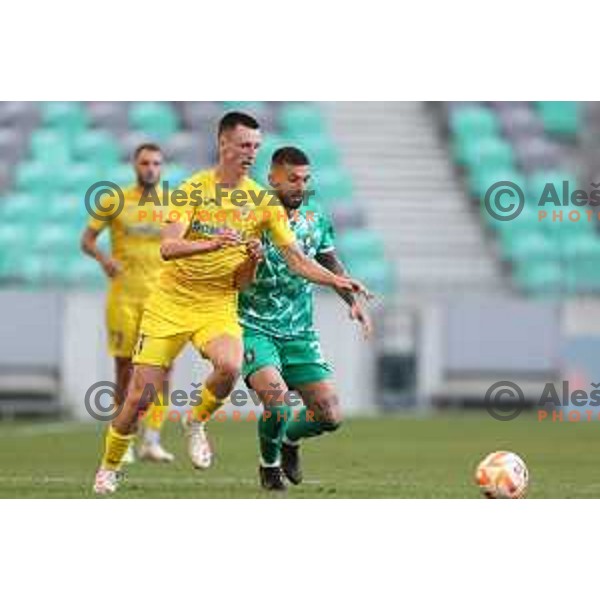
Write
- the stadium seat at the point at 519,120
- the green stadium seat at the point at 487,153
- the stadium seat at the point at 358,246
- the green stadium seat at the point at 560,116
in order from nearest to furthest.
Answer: the stadium seat at the point at 358,246 → the green stadium seat at the point at 560,116 → the stadium seat at the point at 519,120 → the green stadium seat at the point at 487,153

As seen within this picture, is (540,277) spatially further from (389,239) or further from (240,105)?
(240,105)

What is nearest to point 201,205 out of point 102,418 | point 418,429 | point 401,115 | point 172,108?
point 418,429

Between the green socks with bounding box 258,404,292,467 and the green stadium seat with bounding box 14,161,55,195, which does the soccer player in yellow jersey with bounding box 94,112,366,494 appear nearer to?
the green socks with bounding box 258,404,292,467

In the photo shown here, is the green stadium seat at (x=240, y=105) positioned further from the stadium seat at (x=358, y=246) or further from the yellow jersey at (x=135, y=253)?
the yellow jersey at (x=135, y=253)

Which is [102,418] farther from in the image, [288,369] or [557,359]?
[288,369]

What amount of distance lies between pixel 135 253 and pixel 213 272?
103 inches

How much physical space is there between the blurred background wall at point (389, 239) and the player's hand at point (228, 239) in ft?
27.9

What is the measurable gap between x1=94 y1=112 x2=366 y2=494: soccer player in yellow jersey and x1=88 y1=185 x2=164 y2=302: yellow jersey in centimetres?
247

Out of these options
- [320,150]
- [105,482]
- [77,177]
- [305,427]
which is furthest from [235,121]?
[320,150]

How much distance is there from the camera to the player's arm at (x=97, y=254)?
32.3 feet

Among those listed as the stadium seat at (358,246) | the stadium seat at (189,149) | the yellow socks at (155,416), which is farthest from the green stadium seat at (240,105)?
the yellow socks at (155,416)

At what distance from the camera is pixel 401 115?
19484 millimetres

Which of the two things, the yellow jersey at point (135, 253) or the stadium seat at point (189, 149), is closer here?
the yellow jersey at point (135, 253)

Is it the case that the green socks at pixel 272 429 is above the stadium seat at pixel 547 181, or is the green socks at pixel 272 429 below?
below
